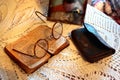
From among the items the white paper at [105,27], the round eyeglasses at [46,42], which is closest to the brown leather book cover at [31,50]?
the round eyeglasses at [46,42]

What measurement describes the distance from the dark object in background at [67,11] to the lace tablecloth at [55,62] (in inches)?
1.1

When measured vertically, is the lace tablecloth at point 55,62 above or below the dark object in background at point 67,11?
below

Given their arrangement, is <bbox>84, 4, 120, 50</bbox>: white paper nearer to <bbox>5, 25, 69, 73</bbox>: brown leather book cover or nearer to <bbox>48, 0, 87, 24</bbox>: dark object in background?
<bbox>48, 0, 87, 24</bbox>: dark object in background

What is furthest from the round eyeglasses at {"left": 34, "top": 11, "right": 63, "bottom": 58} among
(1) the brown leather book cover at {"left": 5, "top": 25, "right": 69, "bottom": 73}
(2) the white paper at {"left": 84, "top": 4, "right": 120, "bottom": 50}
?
(2) the white paper at {"left": 84, "top": 4, "right": 120, "bottom": 50}

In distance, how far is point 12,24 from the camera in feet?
2.72

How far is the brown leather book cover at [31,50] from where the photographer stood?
0.68m

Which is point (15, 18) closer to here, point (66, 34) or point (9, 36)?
point (9, 36)

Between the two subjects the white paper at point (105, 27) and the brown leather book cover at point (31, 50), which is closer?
the brown leather book cover at point (31, 50)

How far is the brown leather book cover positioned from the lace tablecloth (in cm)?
2

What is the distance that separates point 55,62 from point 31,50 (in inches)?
3.7

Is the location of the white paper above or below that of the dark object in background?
below

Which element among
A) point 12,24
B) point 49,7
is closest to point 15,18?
point 12,24

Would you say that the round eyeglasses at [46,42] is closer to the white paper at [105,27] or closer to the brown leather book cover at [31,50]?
the brown leather book cover at [31,50]

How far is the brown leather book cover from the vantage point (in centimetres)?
68
